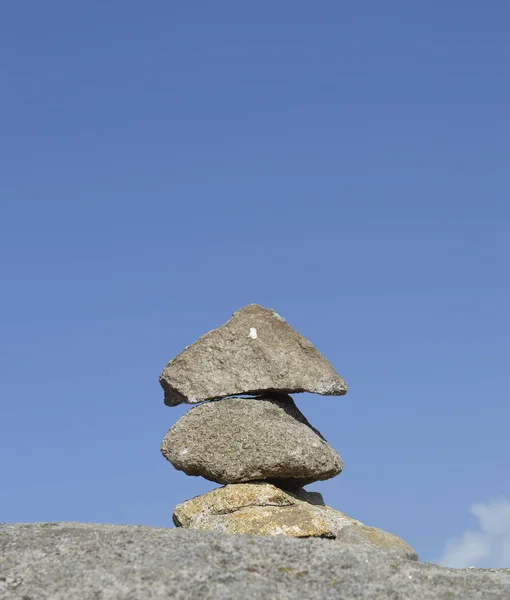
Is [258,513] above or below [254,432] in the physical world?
below

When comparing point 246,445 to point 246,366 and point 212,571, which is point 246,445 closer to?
point 246,366

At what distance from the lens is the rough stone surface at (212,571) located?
1016 cm

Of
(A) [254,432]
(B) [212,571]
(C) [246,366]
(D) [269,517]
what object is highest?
(C) [246,366]

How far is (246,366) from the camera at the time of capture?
17.9 metres

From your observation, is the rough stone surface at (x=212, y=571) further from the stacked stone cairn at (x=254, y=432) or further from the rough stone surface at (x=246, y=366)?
the rough stone surface at (x=246, y=366)

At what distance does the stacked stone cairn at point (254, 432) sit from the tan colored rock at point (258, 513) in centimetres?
2

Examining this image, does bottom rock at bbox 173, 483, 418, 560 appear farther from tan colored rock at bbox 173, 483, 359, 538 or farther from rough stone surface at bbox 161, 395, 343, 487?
rough stone surface at bbox 161, 395, 343, 487

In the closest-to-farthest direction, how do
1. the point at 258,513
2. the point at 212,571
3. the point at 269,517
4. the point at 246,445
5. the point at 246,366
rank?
the point at 212,571, the point at 269,517, the point at 258,513, the point at 246,445, the point at 246,366

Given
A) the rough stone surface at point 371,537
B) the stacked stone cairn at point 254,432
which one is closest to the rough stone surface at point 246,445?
the stacked stone cairn at point 254,432

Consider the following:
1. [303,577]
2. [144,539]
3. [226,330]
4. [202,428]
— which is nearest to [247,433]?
[202,428]

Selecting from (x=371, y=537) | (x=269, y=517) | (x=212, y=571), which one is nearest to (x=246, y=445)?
(x=269, y=517)

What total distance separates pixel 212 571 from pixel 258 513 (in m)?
6.19

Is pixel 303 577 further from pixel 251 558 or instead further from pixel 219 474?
pixel 219 474

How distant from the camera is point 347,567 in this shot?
432 inches
